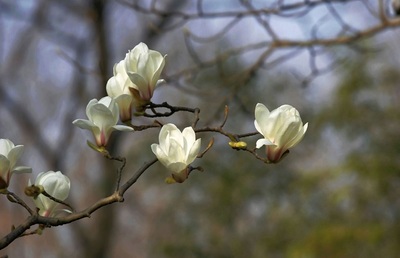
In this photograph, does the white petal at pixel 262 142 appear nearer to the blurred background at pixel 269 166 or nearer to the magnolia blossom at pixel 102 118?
the magnolia blossom at pixel 102 118

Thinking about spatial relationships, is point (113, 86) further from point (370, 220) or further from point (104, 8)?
point (104, 8)

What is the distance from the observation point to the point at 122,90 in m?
0.73

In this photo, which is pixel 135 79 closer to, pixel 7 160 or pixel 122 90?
pixel 122 90

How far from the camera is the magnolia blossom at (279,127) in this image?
668 mm

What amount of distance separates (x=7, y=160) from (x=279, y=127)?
0.26m

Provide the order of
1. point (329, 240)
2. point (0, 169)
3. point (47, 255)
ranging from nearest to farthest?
point (0, 169), point (329, 240), point (47, 255)

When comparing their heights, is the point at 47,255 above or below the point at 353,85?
below

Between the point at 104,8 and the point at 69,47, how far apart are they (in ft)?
1.69

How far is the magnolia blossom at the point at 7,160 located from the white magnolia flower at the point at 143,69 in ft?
0.43

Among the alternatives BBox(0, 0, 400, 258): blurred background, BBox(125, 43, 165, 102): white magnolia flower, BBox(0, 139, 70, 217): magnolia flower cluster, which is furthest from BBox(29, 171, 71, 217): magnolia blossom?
BBox(0, 0, 400, 258): blurred background

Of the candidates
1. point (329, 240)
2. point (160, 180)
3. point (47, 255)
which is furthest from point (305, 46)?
point (47, 255)

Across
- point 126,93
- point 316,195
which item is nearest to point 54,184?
point 126,93

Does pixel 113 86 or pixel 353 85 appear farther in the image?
pixel 353 85

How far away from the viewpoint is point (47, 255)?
8242 mm
